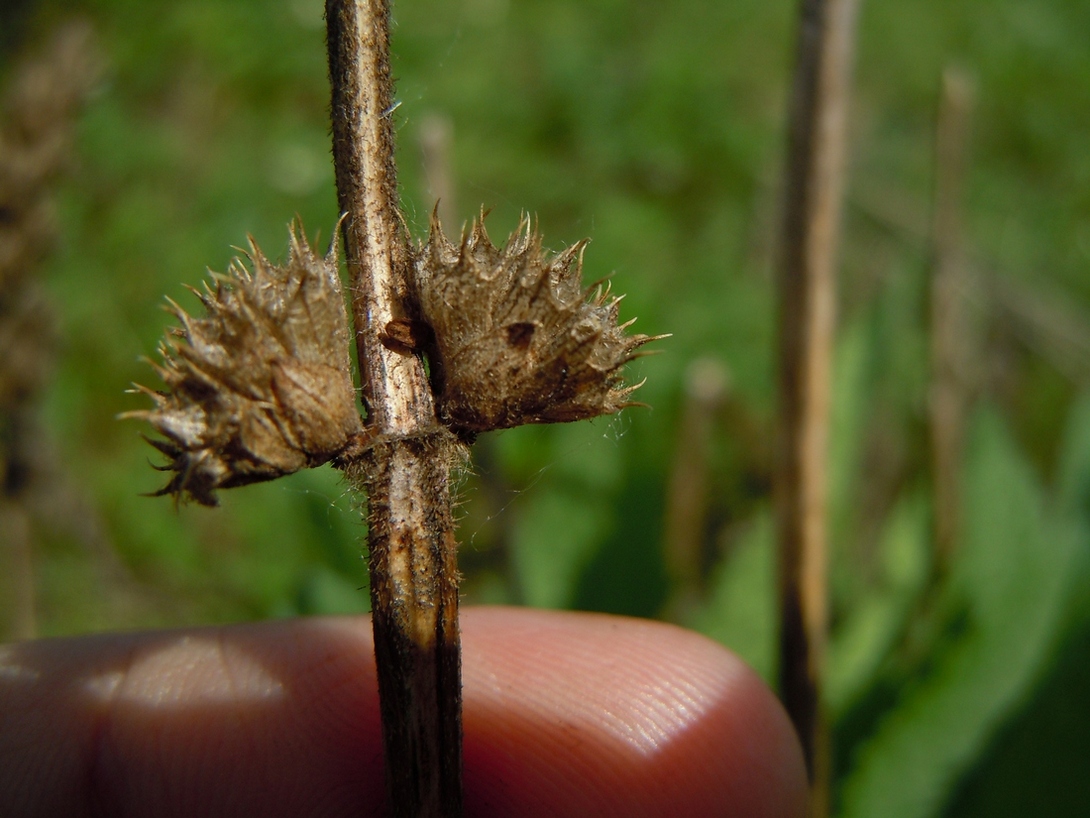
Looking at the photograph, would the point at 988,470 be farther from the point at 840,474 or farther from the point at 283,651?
the point at 283,651

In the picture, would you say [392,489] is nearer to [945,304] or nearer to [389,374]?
[389,374]

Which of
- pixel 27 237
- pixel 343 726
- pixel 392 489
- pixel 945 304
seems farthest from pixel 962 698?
pixel 27 237

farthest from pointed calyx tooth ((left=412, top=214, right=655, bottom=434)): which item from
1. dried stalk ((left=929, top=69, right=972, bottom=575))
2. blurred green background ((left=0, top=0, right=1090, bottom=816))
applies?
dried stalk ((left=929, top=69, right=972, bottom=575))

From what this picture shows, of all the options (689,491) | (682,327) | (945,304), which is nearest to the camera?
(945,304)

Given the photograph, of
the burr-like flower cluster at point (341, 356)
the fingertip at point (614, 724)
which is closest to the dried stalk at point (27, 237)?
the fingertip at point (614, 724)

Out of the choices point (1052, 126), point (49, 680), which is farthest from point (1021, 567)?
point (1052, 126)

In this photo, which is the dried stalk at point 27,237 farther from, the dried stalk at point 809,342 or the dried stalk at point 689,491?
the dried stalk at point 809,342
